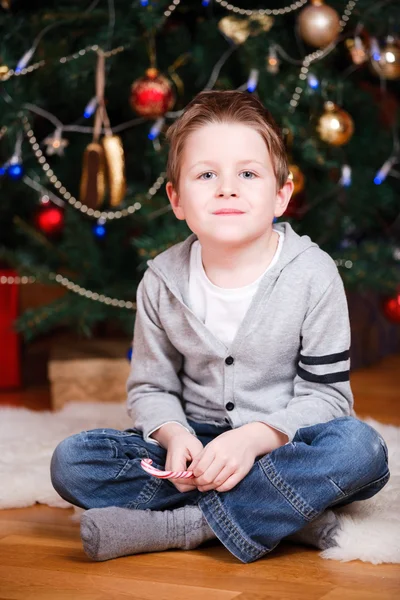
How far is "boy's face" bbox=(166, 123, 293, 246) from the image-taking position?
1.35 meters

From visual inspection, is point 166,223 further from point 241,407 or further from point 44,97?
point 241,407

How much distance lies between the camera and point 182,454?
4.19 ft

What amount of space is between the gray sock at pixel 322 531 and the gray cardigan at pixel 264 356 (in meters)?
0.11

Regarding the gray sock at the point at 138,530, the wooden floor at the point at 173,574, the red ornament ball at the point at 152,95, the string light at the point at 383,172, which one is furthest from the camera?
the string light at the point at 383,172

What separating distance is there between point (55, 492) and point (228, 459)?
389 mm

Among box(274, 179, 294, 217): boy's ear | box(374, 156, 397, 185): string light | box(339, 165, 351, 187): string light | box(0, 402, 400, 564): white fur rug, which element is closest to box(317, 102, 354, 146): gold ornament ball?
box(339, 165, 351, 187): string light

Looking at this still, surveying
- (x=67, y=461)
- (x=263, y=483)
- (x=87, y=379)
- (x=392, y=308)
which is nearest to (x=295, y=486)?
(x=263, y=483)

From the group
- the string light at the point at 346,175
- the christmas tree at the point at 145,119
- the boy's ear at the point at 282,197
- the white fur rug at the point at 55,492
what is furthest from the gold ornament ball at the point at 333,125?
the boy's ear at the point at 282,197

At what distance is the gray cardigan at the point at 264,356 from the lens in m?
1.33

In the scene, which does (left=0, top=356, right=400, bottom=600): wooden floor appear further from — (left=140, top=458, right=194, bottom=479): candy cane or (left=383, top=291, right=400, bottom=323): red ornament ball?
(left=383, top=291, right=400, bottom=323): red ornament ball

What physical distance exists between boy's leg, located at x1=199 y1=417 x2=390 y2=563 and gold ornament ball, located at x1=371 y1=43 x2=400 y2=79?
1203 millimetres

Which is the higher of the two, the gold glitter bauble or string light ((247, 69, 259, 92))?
the gold glitter bauble

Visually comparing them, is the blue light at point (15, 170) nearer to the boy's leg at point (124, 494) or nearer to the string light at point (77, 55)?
the string light at point (77, 55)

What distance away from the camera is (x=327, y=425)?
49.4 inches
